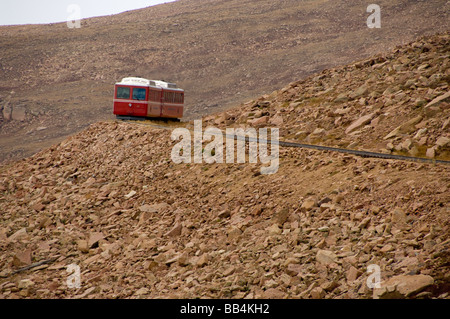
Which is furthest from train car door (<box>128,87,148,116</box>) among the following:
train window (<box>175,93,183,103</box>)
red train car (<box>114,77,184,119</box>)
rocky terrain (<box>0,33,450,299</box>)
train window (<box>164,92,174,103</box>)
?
train window (<box>175,93,183,103</box>)

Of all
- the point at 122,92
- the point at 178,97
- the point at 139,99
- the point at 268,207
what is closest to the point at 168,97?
the point at 178,97

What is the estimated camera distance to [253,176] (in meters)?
17.4

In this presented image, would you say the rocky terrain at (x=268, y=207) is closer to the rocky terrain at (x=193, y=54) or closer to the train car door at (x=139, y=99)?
the train car door at (x=139, y=99)

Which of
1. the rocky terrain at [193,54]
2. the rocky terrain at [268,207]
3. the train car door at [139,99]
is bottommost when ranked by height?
the rocky terrain at [268,207]

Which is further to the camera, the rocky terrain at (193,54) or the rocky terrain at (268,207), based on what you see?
the rocky terrain at (193,54)

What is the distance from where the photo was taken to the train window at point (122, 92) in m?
28.9

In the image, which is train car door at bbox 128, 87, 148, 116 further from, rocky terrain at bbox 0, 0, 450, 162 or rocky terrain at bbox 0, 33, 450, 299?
rocky terrain at bbox 0, 0, 450, 162

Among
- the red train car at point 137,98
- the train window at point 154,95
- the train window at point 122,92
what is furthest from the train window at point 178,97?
the train window at point 122,92

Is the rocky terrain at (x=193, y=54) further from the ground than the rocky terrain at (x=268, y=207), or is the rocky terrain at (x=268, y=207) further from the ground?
the rocky terrain at (x=193, y=54)

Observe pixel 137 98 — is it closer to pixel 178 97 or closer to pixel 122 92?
pixel 122 92

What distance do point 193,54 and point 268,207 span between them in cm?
6631

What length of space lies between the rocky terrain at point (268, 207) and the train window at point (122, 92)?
2045 millimetres

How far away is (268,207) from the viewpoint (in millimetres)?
14844

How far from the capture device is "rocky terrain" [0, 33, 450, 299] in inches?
437
